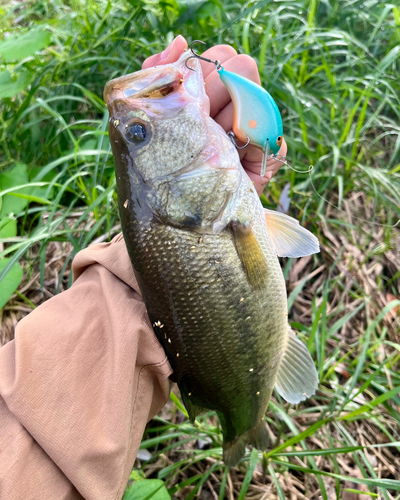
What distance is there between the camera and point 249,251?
1.62 metres

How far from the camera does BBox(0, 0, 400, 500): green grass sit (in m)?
2.34

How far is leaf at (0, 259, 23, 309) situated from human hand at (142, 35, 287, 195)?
1419 mm

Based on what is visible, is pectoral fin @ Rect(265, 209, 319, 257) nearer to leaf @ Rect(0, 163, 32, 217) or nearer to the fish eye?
the fish eye

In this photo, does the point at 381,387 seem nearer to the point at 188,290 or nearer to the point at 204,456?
the point at 204,456

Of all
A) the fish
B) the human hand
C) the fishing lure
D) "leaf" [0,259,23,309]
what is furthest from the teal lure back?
"leaf" [0,259,23,309]

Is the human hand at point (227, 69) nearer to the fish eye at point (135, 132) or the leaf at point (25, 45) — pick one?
the fish eye at point (135, 132)

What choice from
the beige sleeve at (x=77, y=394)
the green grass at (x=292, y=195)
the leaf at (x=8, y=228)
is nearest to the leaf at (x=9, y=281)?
the green grass at (x=292, y=195)

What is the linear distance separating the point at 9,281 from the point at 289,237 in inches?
66.7

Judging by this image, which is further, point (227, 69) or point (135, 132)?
point (227, 69)

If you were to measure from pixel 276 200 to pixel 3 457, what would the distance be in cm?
228

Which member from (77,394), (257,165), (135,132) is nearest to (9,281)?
(77,394)

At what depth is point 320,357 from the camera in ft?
7.84

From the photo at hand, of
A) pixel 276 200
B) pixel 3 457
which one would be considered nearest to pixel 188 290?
pixel 3 457

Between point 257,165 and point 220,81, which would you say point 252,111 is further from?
point 257,165
